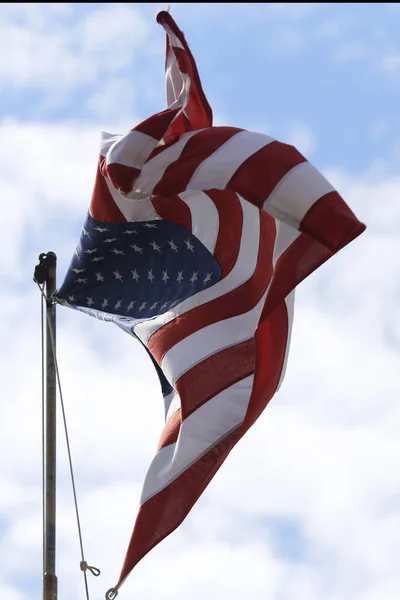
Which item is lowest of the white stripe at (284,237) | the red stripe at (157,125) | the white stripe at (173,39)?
the white stripe at (284,237)

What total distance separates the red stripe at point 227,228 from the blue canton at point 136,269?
0.12 m

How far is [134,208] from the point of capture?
19219 mm

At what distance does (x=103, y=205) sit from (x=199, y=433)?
2984mm

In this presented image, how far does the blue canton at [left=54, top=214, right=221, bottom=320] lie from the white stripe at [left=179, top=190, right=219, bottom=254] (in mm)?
86

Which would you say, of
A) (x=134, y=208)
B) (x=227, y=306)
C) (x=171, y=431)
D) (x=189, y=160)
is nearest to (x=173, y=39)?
(x=134, y=208)

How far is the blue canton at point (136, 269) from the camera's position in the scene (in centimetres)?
1919

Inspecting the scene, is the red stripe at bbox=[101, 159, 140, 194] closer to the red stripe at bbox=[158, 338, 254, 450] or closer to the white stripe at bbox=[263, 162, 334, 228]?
the white stripe at bbox=[263, 162, 334, 228]

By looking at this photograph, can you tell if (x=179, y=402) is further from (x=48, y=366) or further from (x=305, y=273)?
(x=305, y=273)

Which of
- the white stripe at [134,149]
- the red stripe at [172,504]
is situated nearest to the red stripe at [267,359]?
the red stripe at [172,504]

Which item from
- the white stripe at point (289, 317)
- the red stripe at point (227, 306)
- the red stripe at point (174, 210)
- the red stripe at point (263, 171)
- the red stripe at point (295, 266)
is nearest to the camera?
the red stripe at point (295, 266)

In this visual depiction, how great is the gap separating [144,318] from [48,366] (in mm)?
1430

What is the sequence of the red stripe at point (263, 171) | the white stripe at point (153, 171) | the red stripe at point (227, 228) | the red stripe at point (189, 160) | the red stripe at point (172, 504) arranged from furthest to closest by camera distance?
1. the red stripe at point (227, 228)
2. the red stripe at point (172, 504)
3. the white stripe at point (153, 171)
4. the red stripe at point (189, 160)
5. the red stripe at point (263, 171)

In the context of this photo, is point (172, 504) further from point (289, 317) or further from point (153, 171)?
point (153, 171)

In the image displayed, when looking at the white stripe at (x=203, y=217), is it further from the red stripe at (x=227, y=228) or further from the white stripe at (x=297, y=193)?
the white stripe at (x=297, y=193)
